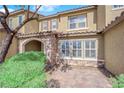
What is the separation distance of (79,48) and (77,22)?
4.03 m

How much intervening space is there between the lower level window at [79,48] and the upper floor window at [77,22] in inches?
117

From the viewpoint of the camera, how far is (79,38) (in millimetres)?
13828

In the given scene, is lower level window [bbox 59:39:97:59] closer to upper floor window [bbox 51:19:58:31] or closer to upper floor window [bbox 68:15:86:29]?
upper floor window [bbox 68:15:86:29]

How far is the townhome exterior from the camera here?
42.1 ft

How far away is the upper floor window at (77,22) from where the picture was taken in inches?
632

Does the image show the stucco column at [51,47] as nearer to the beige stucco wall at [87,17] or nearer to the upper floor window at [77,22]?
the beige stucco wall at [87,17]

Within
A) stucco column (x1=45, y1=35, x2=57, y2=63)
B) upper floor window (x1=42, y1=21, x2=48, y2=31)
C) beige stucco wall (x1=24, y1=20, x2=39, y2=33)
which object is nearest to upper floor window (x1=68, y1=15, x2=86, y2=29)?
stucco column (x1=45, y1=35, x2=57, y2=63)

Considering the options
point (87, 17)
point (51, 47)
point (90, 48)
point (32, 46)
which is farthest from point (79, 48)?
point (32, 46)

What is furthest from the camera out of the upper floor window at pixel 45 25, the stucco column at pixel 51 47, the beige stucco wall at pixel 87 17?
the upper floor window at pixel 45 25

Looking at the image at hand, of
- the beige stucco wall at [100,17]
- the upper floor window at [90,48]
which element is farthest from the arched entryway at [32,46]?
the beige stucco wall at [100,17]
